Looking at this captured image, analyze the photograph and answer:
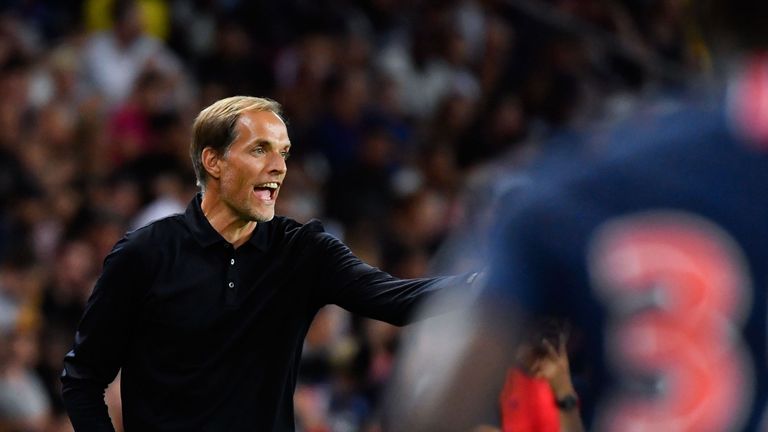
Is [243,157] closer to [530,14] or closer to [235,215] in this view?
[235,215]


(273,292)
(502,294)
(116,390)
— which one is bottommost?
(116,390)

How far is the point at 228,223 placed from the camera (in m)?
4.30

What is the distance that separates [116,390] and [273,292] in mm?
3444

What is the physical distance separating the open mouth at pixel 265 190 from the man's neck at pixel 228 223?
0.09m

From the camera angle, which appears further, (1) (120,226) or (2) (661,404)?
(1) (120,226)

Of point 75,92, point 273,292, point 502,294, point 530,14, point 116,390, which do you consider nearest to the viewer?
point 502,294

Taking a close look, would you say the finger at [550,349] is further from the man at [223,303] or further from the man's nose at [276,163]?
the man's nose at [276,163]

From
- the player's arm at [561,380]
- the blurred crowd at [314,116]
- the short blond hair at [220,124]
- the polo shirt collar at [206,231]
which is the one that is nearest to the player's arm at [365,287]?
the polo shirt collar at [206,231]

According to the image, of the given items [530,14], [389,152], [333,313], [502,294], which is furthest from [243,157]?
[530,14]

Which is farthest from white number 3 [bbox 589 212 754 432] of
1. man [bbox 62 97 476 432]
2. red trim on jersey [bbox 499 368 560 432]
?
man [bbox 62 97 476 432]

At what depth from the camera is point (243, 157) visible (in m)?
4.30

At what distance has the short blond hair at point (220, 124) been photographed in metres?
4.31

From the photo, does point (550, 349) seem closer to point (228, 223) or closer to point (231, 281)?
point (231, 281)

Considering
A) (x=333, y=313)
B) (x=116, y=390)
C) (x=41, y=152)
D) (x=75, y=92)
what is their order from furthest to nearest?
(x=75, y=92)
(x=41, y=152)
(x=333, y=313)
(x=116, y=390)
